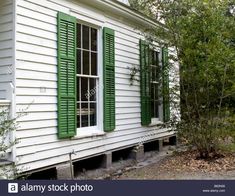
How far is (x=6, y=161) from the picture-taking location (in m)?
6.42

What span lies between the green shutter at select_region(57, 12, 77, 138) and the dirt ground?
1.64 metres

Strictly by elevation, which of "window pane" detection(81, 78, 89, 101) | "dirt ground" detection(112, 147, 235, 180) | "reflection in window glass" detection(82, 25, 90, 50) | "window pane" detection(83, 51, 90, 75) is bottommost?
"dirt ground" detection(112, 147, 235, 180)

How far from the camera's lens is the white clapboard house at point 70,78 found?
22.2 feet

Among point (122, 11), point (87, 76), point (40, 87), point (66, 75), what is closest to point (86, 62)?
point (87, 76)

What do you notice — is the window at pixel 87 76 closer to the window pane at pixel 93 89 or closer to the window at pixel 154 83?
the window pane at pixel 93 89

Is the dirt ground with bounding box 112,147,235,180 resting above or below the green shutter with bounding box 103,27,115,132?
below

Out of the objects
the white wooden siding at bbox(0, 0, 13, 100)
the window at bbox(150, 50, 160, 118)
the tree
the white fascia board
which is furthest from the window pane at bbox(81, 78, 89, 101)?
the window at bbox(150, 50, 160, 118)

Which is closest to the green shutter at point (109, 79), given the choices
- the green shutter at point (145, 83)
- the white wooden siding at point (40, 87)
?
the white wooden siding at point (40, 87)

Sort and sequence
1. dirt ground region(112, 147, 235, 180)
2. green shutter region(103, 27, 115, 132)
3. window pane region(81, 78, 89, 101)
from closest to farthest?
dirt ground region(112, 147, 235, 180), window pane region(81, 78, 89, 101), green shutter region(103, 27, 115, 132)

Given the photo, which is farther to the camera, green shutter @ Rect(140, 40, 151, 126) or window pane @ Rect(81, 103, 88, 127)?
green shutter @ Rect(140, 40, 151, 126)

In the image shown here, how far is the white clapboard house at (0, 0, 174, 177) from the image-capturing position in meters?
6.76

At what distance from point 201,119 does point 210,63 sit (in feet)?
4.77

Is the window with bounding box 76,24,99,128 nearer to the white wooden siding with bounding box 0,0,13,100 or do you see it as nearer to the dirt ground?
the dirt ground

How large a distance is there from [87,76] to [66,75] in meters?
0.93
